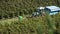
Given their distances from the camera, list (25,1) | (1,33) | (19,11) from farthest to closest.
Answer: (25,1) < (19,11) < (1,33)

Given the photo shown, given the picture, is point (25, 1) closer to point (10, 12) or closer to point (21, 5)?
point (21, 5)

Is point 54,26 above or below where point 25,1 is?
above

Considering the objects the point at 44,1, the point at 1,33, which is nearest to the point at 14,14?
the point at 44,1

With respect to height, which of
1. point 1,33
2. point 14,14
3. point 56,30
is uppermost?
point 56,30

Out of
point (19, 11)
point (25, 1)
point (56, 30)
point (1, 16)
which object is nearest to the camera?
point (56, 30)

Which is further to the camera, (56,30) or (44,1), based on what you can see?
(44,1)

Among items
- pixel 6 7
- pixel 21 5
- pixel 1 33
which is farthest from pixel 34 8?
pixel 1 33

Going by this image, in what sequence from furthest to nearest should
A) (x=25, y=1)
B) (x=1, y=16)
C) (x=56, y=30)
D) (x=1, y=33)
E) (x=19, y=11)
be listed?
(x=25, y=1) < (x=19, y=11) < (x=1, y=16) < (x=1, y=33) < (x=56, y=30)

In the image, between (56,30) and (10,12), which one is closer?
(56,30)

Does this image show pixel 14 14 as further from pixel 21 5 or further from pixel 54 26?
pixel 54 26
